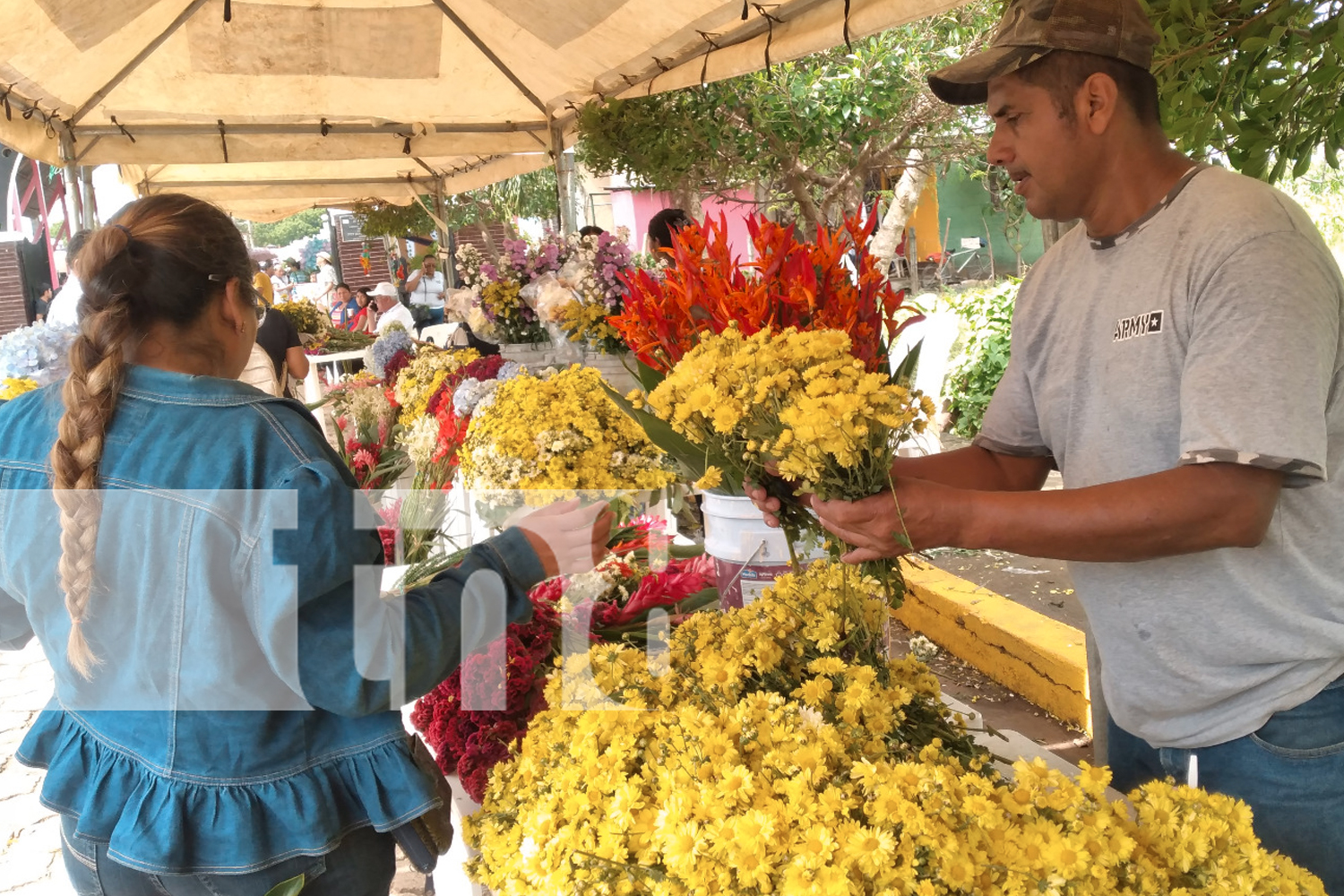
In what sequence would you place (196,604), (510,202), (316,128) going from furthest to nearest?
(510,202), (316,128), (196,604)

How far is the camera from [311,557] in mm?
1194

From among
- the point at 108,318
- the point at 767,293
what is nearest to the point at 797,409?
the point at 767,293

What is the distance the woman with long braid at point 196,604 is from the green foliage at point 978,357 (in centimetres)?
664

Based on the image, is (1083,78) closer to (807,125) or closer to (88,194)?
(88,194)

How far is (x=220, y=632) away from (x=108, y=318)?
0.45 meters

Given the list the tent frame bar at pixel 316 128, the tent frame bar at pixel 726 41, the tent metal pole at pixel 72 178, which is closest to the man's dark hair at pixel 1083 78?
the tent frame bar at pixel 726 41

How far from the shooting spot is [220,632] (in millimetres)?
1241

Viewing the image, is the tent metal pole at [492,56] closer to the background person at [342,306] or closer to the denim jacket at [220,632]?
the denim jacket at [220,632]

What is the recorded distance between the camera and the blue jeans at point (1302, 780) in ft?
4.06

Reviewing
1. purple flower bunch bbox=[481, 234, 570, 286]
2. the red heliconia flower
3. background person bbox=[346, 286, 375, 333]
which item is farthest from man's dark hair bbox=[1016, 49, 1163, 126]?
background person bbox=[346, 286, 375, 333]

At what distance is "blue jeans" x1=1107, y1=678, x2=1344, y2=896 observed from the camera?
1237 mm

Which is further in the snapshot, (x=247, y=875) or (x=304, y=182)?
(x=304, y=182)

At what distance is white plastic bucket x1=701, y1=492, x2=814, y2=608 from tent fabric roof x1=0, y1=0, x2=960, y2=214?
1.61 meters

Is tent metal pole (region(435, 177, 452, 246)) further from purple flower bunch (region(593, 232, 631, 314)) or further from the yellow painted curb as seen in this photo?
the yellow painted curb
